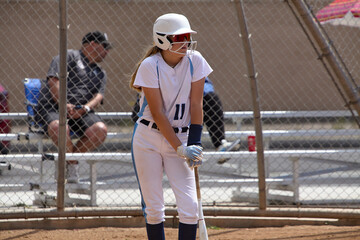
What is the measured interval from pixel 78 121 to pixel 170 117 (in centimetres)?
283

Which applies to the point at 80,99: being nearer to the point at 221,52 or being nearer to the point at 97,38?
the point at 97,38

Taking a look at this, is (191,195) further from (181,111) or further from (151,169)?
(181,111)

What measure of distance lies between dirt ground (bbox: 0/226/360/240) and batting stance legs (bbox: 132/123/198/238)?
129 centimetres

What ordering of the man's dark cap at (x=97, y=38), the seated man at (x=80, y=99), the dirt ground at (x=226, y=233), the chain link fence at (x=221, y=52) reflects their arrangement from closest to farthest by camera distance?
1. the dirt ground at (x=226, y=233)
2. the seated man at (x=80, y=99)
3. the man's dark cap at (x=97, y=38)
4. the chain link fence at (x=221, y=52)

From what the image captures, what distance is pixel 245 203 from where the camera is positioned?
6090mm

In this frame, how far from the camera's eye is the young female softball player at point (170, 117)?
345 cm

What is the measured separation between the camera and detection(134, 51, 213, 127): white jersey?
137 inches

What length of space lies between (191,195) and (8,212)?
7.83ft

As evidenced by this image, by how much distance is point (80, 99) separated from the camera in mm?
6281

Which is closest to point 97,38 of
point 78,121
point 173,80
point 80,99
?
point 80,99

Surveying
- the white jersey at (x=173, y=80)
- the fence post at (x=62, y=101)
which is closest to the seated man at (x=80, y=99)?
the fence post at (x=62, y=101)

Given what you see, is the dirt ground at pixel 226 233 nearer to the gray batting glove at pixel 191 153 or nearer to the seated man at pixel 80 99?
the seated man at pixel 80 99

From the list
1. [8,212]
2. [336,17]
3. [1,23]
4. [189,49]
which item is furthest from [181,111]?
[1,23]

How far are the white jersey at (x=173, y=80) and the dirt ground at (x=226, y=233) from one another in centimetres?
162
